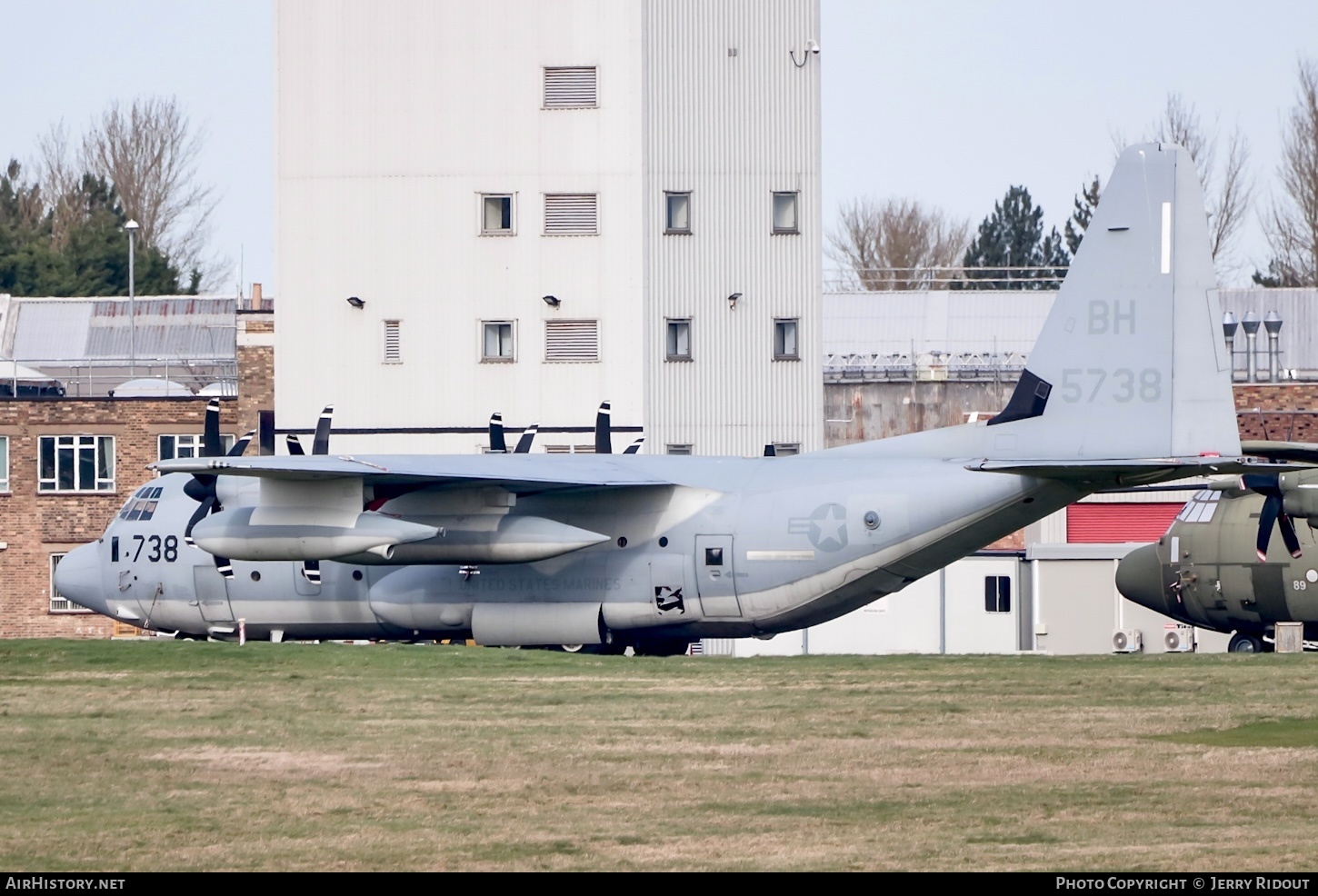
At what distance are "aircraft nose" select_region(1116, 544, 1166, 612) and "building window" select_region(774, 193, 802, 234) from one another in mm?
12321

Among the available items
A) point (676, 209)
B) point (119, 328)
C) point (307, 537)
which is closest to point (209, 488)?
point (307, 537)

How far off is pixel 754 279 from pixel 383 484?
19114mm

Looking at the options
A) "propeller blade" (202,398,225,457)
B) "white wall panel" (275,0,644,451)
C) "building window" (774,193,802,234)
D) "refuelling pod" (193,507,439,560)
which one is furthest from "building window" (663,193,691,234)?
"refuelling pod" (193,507,439,560)

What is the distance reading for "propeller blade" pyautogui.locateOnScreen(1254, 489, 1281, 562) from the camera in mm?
32594

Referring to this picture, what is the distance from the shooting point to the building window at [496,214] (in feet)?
149

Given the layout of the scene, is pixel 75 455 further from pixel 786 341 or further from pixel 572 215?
pixel 786 341

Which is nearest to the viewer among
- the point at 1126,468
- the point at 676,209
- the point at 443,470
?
the point at 1126,468

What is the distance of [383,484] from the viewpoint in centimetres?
2875

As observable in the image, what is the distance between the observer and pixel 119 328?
86.1 meters

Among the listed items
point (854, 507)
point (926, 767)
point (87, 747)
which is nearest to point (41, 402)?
point (854, 507)

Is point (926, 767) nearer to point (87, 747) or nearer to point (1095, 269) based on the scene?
point (87, 747)

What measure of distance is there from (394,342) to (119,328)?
147 ft

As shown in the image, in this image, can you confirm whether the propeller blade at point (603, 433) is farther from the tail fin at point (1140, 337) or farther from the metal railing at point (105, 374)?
the metal railing at point (105, 374)

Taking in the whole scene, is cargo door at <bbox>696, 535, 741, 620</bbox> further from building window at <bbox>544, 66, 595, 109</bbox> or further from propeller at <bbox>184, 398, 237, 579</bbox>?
building window at <bbox>544, 66, 595, 109</bbox>
